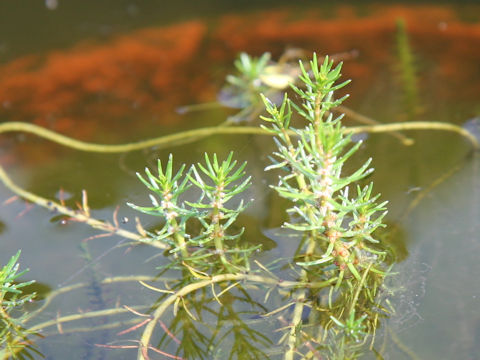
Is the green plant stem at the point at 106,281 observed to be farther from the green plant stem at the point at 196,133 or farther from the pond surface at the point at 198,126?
the green plant stem at the point at 196,133

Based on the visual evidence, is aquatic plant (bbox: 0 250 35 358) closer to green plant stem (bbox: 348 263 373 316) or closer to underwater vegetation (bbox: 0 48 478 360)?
underwater vegetation (bbox: 0 48 478 360)

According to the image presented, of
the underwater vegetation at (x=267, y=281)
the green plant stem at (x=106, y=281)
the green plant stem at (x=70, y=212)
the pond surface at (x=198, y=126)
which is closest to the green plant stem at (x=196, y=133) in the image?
the pond surface at (x=198, y=126)

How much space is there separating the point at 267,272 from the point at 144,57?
1409 millimetres

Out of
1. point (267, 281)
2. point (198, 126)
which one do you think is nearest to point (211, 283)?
point (267, 281)

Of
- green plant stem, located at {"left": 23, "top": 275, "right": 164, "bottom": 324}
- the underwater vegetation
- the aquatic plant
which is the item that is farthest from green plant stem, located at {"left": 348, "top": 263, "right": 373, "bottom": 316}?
the aquatic plant

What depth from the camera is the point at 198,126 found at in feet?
6.81

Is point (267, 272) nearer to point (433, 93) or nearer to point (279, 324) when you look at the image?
point (279, 324)

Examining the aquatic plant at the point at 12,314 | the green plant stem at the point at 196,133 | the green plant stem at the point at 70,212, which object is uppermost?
the green plant stem at the point at 196,133

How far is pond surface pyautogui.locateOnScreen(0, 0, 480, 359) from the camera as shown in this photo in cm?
133

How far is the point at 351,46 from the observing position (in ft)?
7.85

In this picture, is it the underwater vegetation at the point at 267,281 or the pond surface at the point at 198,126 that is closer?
the underwater vegetation at the point at 267,281

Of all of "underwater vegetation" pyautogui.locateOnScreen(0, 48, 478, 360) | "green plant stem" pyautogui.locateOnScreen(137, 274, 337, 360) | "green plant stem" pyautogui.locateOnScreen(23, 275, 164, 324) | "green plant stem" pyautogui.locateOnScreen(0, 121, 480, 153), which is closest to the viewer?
"underwater vegetation" pyautogui.locateOnScreen(0, 48, 478, 360)

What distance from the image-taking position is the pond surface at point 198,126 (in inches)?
52.5

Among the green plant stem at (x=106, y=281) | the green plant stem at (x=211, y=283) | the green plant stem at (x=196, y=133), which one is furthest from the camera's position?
the green plant stem at (x=196, y=133)
